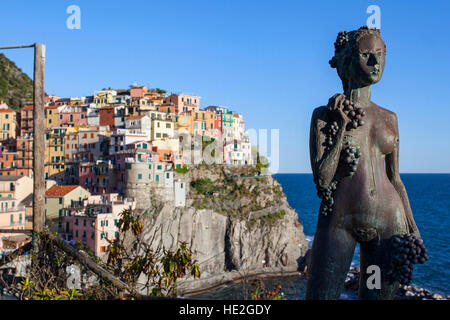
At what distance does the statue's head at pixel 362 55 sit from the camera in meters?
4.50

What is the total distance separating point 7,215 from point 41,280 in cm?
4019

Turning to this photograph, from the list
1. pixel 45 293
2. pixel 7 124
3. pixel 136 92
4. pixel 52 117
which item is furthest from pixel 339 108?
pixel 7 124

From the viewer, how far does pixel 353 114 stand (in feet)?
14.7

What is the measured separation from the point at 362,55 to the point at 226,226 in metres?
53.5

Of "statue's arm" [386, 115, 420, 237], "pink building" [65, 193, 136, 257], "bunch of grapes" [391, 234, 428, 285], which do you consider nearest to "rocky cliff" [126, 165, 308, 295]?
"pink building" [65, 193, 136, 257]

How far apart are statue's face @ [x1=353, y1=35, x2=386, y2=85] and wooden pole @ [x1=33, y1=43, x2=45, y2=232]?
4503mm

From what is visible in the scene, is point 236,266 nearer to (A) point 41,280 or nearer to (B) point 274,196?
(B) point 274,196

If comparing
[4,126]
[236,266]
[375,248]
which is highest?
[4,126]

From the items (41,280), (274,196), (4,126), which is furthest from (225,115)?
(41,280)

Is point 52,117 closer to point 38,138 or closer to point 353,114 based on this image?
point 38,138

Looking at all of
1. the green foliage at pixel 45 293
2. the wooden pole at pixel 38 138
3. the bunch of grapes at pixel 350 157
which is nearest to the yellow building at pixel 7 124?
the wooden pole at pixel 38 138

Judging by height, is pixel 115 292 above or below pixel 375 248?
below

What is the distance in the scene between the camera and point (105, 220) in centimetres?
4584
